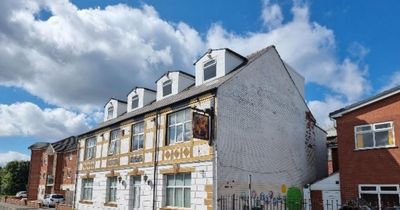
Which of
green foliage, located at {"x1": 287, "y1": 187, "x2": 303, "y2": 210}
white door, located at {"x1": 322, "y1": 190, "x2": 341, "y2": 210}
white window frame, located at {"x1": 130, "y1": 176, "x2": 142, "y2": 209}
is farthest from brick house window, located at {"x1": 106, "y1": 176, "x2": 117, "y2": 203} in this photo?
white door, located at {"x1": 322, "y1": 190, "x2": 341, "y2": 210}

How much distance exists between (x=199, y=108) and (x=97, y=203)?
13.2 metres

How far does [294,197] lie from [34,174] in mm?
48128

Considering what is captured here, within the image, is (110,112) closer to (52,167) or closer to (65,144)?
(65,144)

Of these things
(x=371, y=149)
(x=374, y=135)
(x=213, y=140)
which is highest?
(x=374, y=135)

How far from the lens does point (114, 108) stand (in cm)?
3191

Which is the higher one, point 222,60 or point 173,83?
point 222,60

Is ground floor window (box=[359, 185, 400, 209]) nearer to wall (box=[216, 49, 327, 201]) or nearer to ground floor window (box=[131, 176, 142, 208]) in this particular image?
wall (box=[216, 49, 327, 201])

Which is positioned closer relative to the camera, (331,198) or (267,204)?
(267,204)

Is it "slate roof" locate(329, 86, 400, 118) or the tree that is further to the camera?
the tree

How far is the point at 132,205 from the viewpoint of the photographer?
79.0 feet

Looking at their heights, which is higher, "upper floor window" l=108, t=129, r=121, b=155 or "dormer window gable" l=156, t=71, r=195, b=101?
"dormer window gable" l=156, t=71, r=195, b=101

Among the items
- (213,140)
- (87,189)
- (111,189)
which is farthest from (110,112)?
(213,140)

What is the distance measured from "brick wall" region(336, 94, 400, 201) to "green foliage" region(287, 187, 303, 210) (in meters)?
2.65

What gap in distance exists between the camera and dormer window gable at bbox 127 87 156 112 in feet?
93.6
